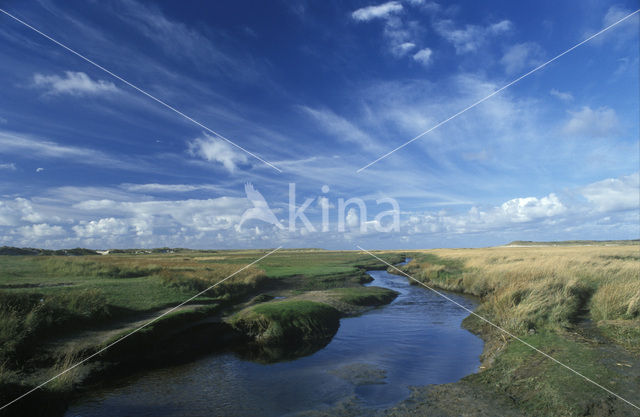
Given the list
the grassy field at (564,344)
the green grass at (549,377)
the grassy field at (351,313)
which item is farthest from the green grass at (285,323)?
the green grass at (549,377)

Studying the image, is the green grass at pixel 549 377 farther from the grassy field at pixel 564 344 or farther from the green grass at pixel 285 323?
the green grass at pixel 285 323

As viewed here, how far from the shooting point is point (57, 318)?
48.4 ft

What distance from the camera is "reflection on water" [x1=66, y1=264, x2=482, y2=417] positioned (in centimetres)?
1048

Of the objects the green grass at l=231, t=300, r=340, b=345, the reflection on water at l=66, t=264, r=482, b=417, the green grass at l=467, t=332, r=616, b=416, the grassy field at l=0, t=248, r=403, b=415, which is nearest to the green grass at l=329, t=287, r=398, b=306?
Answer: the grassy field at l=0, t=248, r=403, b=415

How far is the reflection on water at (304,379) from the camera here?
10484 millimetres

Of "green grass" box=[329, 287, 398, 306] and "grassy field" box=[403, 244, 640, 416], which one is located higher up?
"grassy field" box=[403, 244, 640, 416]

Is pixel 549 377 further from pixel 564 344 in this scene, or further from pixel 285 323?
pixel 285 323

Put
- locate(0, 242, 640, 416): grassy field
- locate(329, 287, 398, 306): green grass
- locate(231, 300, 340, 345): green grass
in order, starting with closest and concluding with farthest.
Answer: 1. locate(0, 242, 640, 416): grassy field
2. locate(231, 300, 340, 345): green grass
3. locate(329, 287, 398, 306): green grass

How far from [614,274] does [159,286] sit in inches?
1277

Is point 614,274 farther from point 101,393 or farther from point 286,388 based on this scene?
point 101,393

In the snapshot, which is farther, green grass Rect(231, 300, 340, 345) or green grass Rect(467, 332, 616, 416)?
green grass Rect(231, 300, 340, 345)

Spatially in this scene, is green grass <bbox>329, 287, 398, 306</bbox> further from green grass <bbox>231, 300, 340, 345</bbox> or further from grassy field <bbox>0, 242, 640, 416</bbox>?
green grass <bbox>231, 300, 340, 345</bbox>

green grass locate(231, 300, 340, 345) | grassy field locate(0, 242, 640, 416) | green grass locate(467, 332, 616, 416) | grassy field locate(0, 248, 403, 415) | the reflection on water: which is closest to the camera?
green grass locate(467, 332, 616, 416)

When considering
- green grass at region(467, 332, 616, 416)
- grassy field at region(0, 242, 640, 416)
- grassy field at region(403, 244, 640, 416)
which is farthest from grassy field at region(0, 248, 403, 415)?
green grass at region(467, 332, 616, 416)
